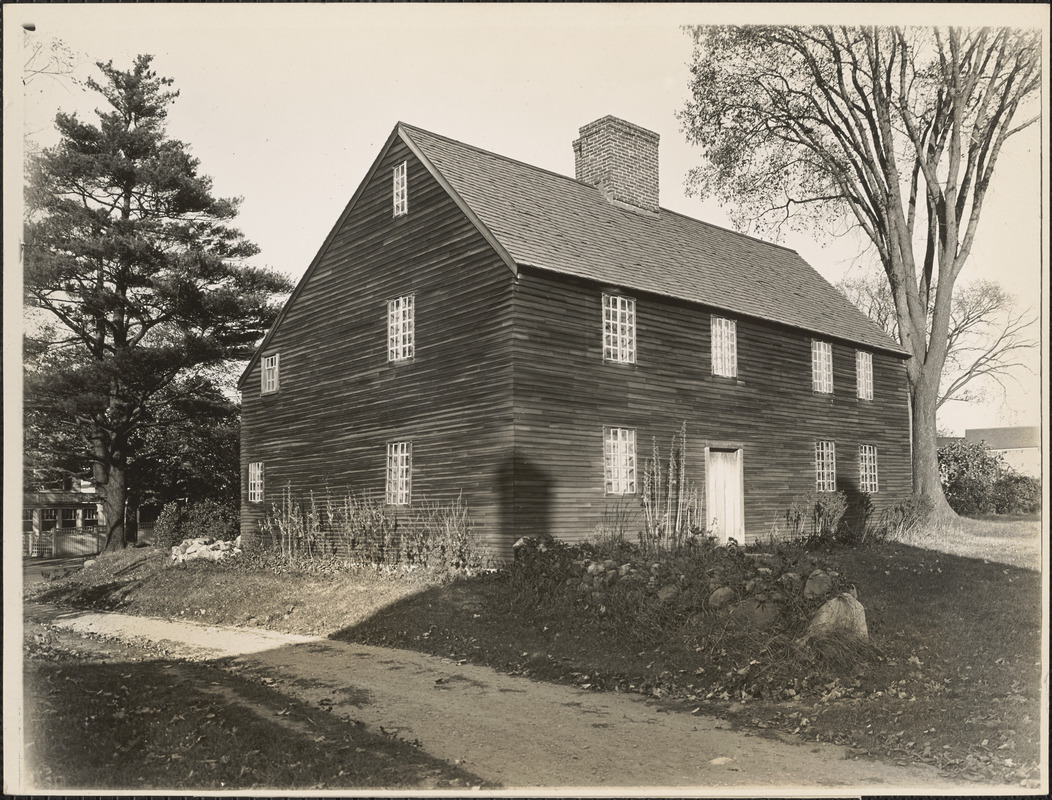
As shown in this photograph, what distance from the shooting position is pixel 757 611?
32.0ft

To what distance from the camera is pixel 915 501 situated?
22359mm

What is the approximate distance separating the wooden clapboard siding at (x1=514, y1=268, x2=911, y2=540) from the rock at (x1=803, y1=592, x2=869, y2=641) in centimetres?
748

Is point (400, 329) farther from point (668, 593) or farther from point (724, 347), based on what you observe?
point (668, 593)

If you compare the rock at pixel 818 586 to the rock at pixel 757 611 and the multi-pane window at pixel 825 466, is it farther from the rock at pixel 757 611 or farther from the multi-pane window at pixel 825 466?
the multi-pane window at pixel 825 466

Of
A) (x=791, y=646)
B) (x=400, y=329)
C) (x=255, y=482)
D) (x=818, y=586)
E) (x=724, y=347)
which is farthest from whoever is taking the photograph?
(x=255, y=482)

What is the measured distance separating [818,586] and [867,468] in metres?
16.0

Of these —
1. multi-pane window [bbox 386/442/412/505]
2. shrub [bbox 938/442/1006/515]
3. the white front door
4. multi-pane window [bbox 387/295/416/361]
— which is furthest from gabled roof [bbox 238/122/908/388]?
multi-pane window [bbox 386/442/412/505]

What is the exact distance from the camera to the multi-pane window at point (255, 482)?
23.2 m

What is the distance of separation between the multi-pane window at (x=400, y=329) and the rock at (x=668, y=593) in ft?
31.2

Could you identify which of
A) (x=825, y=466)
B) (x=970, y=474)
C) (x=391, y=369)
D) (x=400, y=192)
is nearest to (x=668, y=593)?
(x=391, y=369)

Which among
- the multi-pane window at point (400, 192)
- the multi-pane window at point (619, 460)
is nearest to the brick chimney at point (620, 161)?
the multi-pane window at point (400, 192)

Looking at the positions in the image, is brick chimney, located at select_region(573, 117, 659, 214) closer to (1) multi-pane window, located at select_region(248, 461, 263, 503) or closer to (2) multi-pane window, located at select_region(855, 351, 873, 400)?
(2) multi-pane window, located at select_region(855, 351, 873, 400)

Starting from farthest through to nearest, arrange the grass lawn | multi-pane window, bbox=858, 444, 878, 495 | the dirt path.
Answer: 1. multi-pane window, bbox=858, 444, 878, 495
2. the grass lawn
3. the dirt path

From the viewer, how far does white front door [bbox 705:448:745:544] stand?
63.9 feet
